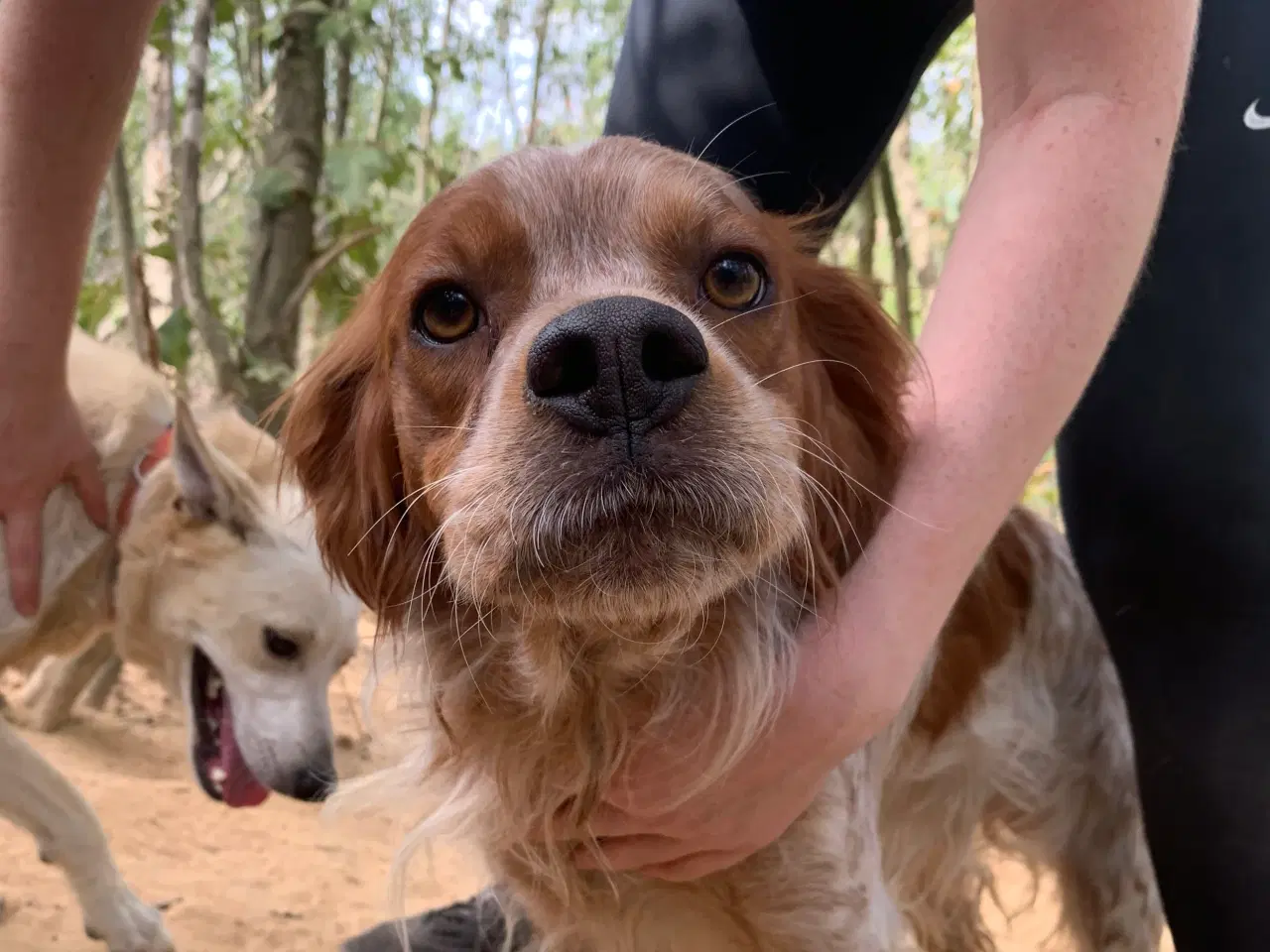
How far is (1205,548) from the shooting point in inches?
48.6

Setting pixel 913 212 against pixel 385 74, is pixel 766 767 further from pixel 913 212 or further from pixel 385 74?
pixel 913 212

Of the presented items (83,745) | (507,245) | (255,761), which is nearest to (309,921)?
(255,761)

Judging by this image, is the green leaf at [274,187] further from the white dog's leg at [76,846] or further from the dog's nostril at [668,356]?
the dog's nostril at [668,356]

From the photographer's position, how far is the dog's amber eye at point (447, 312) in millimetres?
1203

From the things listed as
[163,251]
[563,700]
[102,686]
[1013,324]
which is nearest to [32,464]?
[563,700]

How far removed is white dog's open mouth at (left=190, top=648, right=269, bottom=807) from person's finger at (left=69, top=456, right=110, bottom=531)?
447mm

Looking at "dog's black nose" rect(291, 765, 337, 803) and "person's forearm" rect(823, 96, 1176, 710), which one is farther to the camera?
"dog's black nose" rect(291, 765, 337, 803)

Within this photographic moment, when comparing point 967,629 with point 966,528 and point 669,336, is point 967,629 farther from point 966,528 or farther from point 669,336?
point 669,336

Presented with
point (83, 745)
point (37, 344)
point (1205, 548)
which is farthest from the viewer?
point (83, 745)

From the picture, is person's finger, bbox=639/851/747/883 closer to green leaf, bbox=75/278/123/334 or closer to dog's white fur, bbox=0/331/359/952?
dog's white fur, bbox=0/331/359/952

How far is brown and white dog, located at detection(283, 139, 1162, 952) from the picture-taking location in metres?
0.97

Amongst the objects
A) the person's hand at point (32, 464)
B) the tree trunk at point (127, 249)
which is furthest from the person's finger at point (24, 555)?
the tree trunk at point (127, 249)

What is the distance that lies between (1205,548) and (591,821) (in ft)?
2.65

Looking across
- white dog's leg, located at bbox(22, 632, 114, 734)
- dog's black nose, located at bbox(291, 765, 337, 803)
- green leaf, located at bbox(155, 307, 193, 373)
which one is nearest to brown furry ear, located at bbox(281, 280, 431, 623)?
dog's black nose, located at bbox(291, 765, 337, 803)
